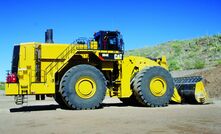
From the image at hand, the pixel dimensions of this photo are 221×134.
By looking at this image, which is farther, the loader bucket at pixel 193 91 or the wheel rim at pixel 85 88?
the loader bucket at pixel 193 91

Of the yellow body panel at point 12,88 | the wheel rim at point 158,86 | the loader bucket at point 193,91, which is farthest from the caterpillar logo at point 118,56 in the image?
the yellow body panel at point 12,88

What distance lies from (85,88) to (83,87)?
111 millimetres

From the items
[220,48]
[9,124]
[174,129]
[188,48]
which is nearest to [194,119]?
[174,129]

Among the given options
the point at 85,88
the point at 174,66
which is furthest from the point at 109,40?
the point at 174,66

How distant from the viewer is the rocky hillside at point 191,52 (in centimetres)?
4313

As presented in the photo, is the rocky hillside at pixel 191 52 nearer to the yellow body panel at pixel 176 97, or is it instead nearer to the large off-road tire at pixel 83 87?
the yellow body panel at pixel 176 97

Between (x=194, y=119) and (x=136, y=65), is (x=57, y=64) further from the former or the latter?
(x=194, y=119)

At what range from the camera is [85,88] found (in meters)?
16.7

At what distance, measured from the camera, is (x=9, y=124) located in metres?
11.2

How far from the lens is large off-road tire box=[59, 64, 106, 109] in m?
16.2

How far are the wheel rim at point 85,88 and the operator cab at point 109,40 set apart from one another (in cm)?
207

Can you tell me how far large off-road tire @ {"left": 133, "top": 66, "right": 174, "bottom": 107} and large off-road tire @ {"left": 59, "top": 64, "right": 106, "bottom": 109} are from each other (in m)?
1.83

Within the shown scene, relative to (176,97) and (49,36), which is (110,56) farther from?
(176,97)

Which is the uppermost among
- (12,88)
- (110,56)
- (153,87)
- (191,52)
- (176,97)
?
(191,52)
